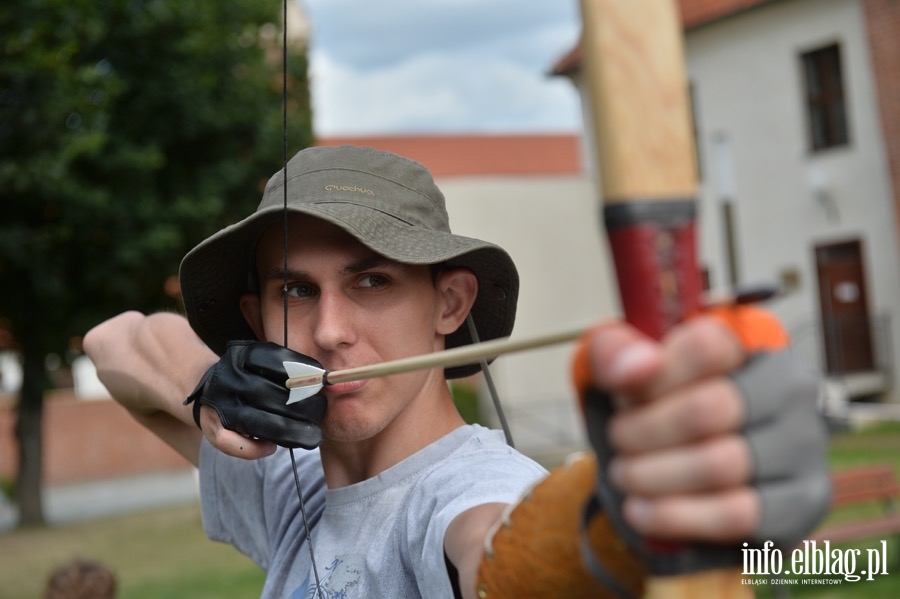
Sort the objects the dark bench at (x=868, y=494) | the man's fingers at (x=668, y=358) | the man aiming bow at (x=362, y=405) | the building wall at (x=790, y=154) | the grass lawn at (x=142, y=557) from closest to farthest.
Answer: the man's fingers at (x=668, y=358)
the man aiming bow at (x=362, y=405)
the dark bench at (x=868, y=494)
the grass lawn at (x=142, y=557)
the building wall at (x=790, y=154)

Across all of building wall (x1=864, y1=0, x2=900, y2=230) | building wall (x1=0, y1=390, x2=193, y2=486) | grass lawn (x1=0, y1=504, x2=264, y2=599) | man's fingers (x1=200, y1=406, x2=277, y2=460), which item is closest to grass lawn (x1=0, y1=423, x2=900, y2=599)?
grass lawn (x1=0, y1=504, x2=264, y2=599)

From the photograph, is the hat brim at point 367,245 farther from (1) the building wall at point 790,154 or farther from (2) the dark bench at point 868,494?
(1) the building wall at point 790,154

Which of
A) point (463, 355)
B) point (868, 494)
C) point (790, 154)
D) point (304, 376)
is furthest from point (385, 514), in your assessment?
point (790, 154)

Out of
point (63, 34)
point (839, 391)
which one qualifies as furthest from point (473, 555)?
point (839, 391)

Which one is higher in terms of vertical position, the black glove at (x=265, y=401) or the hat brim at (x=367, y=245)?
the hat brim at (x=367, y=245)

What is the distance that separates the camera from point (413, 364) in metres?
1.13

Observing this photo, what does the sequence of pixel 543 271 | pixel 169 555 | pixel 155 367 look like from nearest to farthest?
1. pixel 155 367
2. pixel 169 555
3. pixel 543 271

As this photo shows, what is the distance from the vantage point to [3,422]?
20609 millimetres

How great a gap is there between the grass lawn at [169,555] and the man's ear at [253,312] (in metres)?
4.30

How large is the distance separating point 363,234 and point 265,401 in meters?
A: 0.29

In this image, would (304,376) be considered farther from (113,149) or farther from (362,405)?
(113,149)

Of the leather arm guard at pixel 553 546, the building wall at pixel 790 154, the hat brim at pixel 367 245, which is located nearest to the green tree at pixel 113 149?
the building wall at pixel 790 154

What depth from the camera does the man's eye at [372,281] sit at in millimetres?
1584

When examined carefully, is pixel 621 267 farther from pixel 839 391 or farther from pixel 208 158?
pixel 839 391
